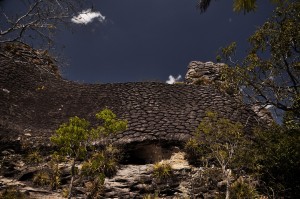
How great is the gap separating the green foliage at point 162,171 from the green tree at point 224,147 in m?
1.28

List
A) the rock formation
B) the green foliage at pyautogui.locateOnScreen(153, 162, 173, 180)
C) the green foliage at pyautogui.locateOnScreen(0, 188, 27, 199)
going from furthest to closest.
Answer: the rock formation
the green foliage at pyautogui.locateOnScreen(153, 162, 173, 180)
the green foliage at pyautogui.locateOnScreen(0, 188, 27, 199)

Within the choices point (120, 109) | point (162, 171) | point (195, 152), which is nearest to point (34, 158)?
point (162, 171)

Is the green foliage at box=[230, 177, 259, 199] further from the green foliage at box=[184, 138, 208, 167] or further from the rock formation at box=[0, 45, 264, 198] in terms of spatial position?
the rock formation at box=[0, 45, 264, 198]

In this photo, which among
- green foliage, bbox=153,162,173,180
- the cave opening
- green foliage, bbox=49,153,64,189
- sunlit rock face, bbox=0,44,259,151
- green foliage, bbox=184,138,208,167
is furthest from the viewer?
sunlit rock face, bbox=0,44,259,151

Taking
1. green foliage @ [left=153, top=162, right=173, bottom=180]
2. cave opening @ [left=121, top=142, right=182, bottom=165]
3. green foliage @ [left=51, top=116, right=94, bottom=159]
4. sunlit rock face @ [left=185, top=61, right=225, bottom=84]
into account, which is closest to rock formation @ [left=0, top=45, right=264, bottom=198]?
cave opening @ [left=121, top=142, right=182, bottom=165]

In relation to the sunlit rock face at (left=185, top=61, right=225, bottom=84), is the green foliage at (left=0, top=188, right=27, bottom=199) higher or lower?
lower

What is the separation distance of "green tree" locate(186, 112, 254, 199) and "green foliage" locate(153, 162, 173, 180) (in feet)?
4.21

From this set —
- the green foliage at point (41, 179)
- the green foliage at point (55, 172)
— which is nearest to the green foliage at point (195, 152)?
the green foliage at point (55, 172)

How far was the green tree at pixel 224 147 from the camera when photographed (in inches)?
432

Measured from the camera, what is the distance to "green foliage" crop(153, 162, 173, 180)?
11.3 m

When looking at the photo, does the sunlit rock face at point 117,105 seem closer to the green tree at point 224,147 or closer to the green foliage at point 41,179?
the green tree at point 224,147

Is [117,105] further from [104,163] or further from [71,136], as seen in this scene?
[71,136]

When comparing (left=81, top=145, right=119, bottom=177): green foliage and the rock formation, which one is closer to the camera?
(left=81, top=145, right=119, bottom=177): green foliage

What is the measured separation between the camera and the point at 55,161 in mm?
12242
